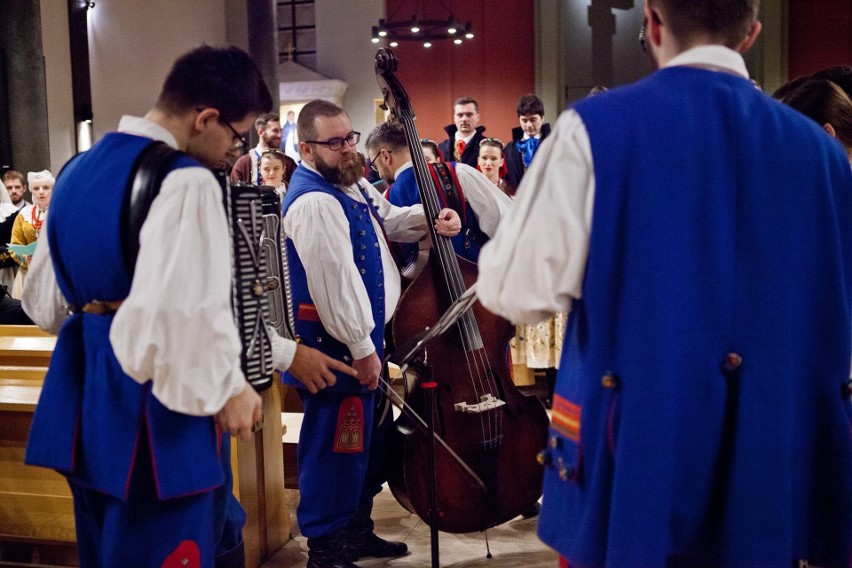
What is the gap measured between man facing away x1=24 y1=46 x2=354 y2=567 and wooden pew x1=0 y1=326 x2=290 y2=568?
108cm

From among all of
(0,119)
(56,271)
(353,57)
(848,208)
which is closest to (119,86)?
(0,119)

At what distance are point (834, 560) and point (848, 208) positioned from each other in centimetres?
58

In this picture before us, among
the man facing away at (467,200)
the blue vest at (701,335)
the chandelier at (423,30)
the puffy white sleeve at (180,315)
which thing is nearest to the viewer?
the blue vest at (701,335)

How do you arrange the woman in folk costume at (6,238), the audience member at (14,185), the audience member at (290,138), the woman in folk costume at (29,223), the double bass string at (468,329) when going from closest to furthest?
the double bass string at (468,329), the woman in folk costume at (29,223), the woman in folk costume at (6,238), the audience member at (14,185), the audience member at (290,138)

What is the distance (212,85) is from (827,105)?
1454mm

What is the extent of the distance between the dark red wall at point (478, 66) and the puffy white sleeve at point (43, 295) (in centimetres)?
1119

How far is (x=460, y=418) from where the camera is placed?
283cm

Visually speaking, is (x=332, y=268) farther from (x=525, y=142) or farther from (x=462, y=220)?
(x=525, y=142)

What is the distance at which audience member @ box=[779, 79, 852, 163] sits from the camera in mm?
2082

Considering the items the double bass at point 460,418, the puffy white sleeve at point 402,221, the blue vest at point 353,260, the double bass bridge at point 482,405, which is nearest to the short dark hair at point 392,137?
the puffy white sleeve at point 402,221

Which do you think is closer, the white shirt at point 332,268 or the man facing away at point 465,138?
Result: the white shirt at point 332,268

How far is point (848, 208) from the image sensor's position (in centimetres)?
145

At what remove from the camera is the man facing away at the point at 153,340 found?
5.03 ft

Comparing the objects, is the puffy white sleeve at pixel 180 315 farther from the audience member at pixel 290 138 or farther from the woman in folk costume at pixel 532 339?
the audience member at pixel 290 138
